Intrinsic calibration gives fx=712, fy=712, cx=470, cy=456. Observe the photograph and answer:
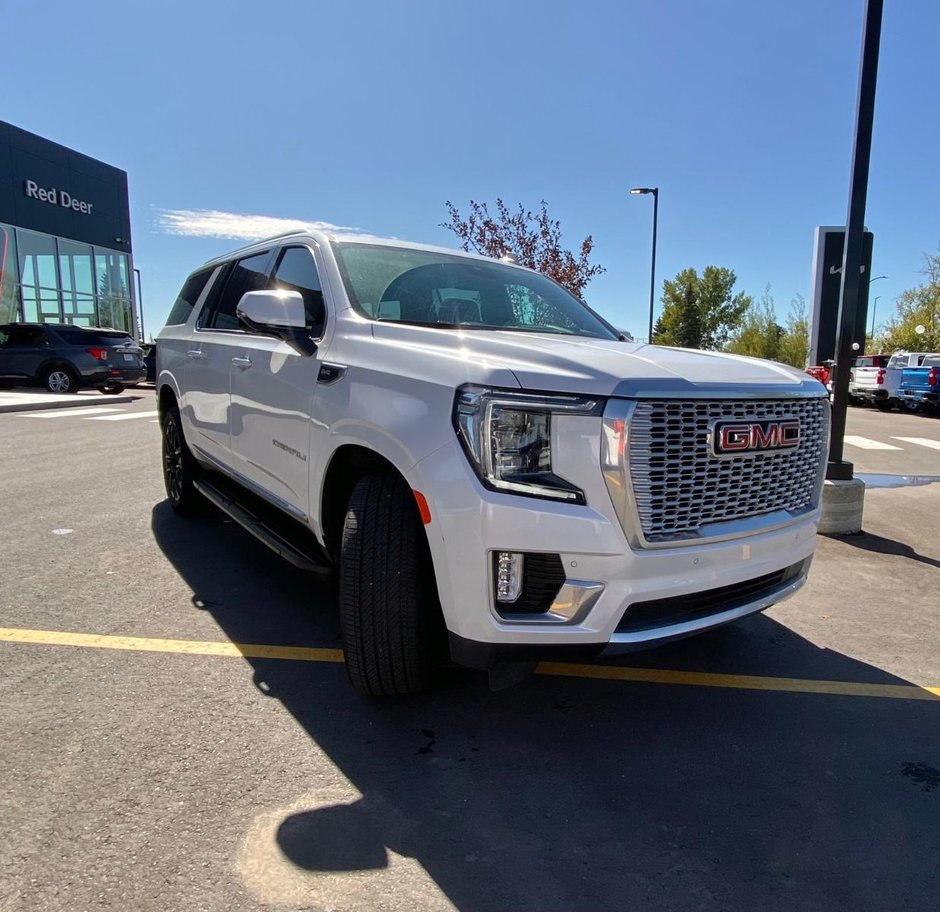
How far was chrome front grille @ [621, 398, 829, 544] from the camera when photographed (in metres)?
2.32

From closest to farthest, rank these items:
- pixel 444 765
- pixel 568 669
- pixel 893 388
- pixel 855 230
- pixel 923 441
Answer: pixel 444 765, pixel 568 669, pixel 855 230, pixel 923 441, pixel 893 388

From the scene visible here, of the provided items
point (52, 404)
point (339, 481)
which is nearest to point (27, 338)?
point (52, 404)

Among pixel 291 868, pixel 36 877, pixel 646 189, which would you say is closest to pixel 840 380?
pixel 291 868

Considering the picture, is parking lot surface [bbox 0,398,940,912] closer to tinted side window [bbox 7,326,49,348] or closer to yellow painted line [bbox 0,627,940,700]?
yellow painted line [bbox 0,627,940,700]

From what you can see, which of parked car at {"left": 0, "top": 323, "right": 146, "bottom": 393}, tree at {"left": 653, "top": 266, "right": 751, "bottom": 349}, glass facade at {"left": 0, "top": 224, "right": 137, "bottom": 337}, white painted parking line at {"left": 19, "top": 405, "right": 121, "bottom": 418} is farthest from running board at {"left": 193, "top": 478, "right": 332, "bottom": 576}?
tree at {"left": 653, "top": 266, "right": 751, "bottom": 349}

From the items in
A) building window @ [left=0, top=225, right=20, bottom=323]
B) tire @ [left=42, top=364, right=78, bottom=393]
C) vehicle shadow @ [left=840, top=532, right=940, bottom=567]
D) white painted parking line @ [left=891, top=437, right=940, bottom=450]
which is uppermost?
building window @ [left=0, top=225, right=20, bottom=323]

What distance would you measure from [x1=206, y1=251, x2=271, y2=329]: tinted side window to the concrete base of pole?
14.9 feet

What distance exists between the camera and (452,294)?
3.67m

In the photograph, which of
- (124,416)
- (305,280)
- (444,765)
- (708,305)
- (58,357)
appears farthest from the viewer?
(708,305)

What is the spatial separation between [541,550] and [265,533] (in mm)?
1956

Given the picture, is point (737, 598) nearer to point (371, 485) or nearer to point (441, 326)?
point (371, 485)

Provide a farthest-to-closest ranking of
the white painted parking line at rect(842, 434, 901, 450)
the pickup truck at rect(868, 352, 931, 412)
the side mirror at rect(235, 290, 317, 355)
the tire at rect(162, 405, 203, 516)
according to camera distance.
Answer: the pickup truck at rect(868, 352, 931, 412)
the white painted parking line at rect(842, 434, 901, 450)
the tire at rect(162, 405, 203, 516)
the side mirror at rect(235, 290, 317, 355)

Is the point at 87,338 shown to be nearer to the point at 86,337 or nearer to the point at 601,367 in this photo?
the point at 86,337

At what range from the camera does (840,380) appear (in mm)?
5801
